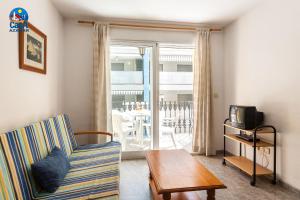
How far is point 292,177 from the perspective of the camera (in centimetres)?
223

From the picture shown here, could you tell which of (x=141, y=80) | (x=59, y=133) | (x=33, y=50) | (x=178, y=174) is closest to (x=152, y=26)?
(x=141, y=80)

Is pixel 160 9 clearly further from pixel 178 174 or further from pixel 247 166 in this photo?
pixel 247 166

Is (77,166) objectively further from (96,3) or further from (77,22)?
(77,22)

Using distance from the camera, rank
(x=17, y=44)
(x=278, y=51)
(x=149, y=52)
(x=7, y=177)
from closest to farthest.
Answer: (x=7, y=177)
(x=17, y=44)
(x=278, y=51)
(x=149, y=52)

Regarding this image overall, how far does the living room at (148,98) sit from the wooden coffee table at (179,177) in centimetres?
2

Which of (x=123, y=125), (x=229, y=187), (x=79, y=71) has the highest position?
(x=79, y=71)

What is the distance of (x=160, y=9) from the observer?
2900mm

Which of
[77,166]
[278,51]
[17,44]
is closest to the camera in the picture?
[17,44]

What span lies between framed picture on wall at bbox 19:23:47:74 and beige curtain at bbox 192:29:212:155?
97.0 inches

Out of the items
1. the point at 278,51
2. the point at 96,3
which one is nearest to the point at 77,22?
the point at 96,3

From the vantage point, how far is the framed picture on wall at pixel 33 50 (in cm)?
185

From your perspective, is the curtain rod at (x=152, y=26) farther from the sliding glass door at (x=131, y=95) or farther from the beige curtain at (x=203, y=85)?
the sliding glass door at (x=131, y=95)

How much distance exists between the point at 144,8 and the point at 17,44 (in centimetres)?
182

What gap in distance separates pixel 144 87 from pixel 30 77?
6.29 feet
